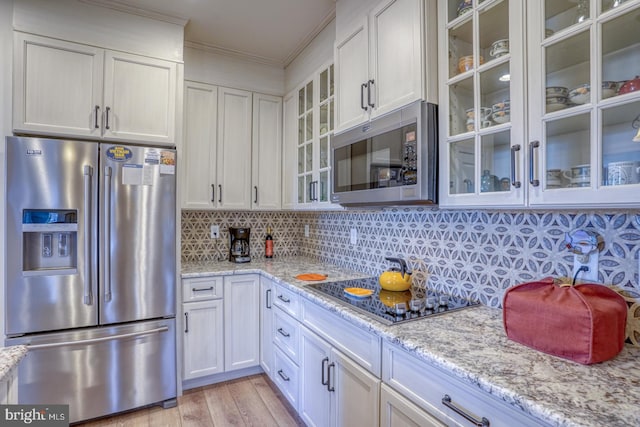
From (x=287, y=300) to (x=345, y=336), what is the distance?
699mm

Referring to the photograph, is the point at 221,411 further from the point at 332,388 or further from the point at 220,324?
the point at 332,388

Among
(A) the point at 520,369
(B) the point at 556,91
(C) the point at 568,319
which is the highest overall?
(B) the point at 556,91

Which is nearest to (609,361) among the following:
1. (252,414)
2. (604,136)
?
(604,136)

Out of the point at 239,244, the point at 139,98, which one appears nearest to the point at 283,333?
the point at 239,244

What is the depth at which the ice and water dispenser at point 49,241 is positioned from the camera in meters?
1.91

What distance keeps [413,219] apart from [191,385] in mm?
2051

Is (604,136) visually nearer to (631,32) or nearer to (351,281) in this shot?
(631,32)

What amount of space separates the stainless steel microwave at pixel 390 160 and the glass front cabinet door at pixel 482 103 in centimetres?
6

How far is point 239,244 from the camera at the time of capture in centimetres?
297

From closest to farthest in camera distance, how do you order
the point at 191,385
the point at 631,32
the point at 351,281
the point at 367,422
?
1. the point at 631,32
2. the point at 367,422
3. the point at 351,281
4. the point at 191,385

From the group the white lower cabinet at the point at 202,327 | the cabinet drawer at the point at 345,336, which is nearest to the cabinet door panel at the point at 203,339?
the white lower cabinet at the point at 202,327

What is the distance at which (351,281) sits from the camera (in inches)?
81.9

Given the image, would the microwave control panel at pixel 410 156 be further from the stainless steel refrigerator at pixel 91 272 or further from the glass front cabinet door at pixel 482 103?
the stainless steel refrigerator at pixel 91 272

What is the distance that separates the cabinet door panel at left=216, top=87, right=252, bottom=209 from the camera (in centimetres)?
281
